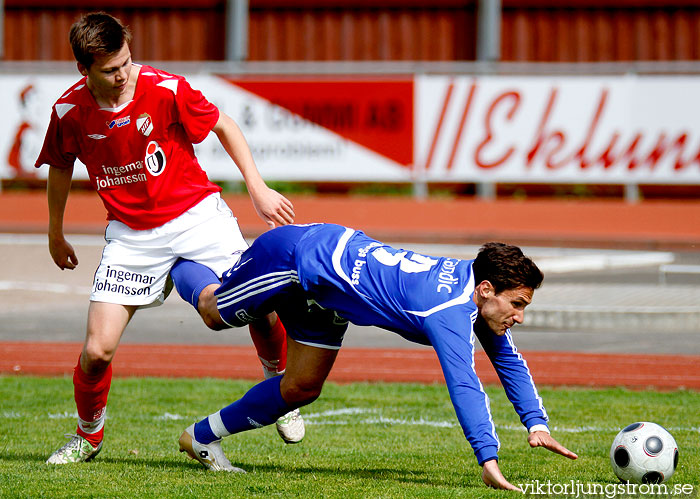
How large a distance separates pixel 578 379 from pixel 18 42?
16618 mm

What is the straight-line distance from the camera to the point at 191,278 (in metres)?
5.74

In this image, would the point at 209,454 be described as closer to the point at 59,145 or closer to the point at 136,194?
the point at 136,194

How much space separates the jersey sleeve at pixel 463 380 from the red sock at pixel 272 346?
1.56m

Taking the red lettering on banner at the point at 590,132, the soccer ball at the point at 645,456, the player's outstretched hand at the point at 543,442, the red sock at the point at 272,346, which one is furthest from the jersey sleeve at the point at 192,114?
the red lettering on banner at the point at 590,132

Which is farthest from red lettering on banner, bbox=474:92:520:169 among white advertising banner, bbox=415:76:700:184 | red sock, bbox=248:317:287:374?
red sock, bbox=248:317:287:374

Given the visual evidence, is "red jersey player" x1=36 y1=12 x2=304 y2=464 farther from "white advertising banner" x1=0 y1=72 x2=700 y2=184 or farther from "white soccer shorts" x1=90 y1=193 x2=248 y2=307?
"white advertising banner" x1=0 y1=72 x2=700 y2=184

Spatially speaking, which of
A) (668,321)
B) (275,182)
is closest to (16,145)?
(275,182)

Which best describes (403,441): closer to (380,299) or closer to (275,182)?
(380,299)

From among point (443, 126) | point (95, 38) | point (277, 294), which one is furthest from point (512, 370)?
point (443, 126)

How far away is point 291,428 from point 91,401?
1.06m

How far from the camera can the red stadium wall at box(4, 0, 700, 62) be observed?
20.6 m

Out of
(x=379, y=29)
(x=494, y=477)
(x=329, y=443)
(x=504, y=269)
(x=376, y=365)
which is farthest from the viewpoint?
(x=379, y=29)

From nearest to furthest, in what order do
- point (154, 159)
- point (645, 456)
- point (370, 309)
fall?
point (370, 309) → point (645, 456) → point (154, 159)

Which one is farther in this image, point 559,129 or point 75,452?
point 559,129
